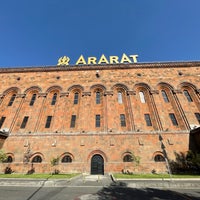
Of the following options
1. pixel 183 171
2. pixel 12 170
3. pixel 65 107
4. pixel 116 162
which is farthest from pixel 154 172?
pixel 12 170

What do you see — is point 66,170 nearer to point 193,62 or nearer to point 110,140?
point 110,140

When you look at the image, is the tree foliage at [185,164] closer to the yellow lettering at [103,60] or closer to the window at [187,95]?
the window at [187,95]

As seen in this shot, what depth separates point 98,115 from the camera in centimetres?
2075

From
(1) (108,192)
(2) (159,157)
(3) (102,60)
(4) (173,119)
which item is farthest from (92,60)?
(1) (108,192)

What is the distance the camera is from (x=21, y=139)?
18719mm

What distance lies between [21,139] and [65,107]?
303 inches

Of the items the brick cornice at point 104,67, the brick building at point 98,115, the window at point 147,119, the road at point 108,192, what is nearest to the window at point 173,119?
the brick building at point 98,115

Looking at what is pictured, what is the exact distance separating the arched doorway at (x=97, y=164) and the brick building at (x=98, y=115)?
11 mm

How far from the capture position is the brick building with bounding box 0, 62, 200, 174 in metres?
17.3

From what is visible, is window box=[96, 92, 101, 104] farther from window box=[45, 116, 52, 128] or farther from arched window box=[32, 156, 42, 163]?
arched window box=[32, 156, 42, 163]

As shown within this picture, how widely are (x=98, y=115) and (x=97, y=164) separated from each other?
707 cm

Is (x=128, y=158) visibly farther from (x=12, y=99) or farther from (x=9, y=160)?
(x=12, y=99)

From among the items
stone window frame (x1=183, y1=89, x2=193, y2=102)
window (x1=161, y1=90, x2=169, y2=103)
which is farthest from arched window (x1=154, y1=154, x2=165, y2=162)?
stone window frame (x1=183, y1=89, x2=193, y2=102)

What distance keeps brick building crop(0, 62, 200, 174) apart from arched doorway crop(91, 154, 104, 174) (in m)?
0.01
